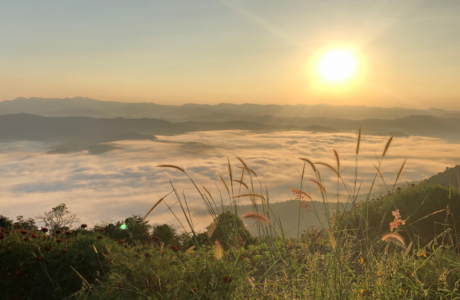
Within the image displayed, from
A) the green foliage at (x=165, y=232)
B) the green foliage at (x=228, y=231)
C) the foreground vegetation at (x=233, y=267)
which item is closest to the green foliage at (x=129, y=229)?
the green foliage at (x=165, y=232)

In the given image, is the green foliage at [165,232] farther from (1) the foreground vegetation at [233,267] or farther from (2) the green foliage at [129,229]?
(1) the foreground vegetation at [233,267]

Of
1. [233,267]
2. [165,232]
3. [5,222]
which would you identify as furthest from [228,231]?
[5,222]

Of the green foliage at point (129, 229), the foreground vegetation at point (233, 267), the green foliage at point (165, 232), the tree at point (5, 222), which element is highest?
the foreground vegetation at point (233, 267)

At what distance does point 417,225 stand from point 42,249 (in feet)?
36.1

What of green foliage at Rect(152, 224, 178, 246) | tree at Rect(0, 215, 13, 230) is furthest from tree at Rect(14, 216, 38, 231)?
green foliage at Rect(152, 224, 178, 246)

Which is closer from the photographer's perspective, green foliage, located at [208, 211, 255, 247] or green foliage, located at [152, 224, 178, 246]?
green foliage, located at [208, 211, 255, 247]

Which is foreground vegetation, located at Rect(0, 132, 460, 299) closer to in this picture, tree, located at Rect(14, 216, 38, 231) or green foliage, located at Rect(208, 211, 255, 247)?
green foliage, located at Rect(208, 211, 255, 247)

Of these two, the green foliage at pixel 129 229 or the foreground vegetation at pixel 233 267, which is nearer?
the foreground vegetation at pixel 233 267

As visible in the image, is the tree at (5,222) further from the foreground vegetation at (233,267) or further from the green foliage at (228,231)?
the green foliage at (228,231)

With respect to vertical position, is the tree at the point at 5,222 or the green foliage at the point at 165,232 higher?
the tree at the point at 5,222

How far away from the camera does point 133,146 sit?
7825 inches

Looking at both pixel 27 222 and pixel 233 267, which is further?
pixel 27 222

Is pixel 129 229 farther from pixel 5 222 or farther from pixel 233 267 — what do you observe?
Result: pixel 233 267

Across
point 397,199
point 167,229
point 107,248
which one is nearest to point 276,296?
point 107,248
